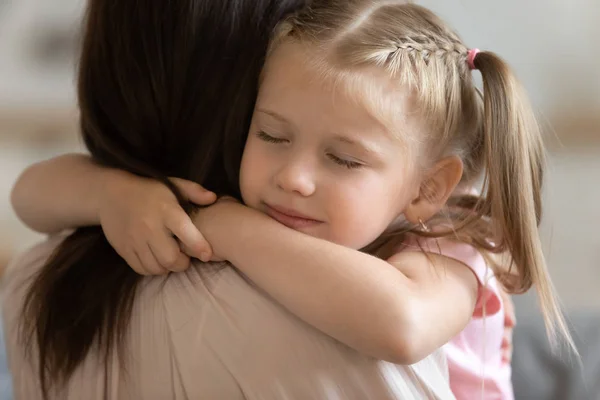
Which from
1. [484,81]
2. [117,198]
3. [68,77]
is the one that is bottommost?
[68,77]

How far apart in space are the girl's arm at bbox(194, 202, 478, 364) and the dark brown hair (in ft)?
0.31

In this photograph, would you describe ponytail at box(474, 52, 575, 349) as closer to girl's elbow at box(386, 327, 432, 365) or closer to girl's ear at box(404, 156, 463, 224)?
girl's ear at box(404, 156, 463, 224)

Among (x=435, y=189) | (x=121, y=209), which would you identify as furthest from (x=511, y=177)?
(x=121, y=209)

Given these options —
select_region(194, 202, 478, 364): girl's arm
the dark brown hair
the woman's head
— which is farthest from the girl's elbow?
the dark brown hair

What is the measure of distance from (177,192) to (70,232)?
208 millimetres

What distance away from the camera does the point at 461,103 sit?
911mm

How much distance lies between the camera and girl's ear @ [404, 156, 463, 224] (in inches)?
35.9

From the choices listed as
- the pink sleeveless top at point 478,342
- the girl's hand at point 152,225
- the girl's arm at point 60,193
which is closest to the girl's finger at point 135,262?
the girl's hand at point 152,225

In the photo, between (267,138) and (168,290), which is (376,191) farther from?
(168,290)

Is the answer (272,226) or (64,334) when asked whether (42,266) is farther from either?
(272,226)

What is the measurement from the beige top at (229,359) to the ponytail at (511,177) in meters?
0.21

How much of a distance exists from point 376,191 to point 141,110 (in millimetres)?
283

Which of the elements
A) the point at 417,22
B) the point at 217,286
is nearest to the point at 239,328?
the point at 217,286

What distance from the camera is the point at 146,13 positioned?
78cm
